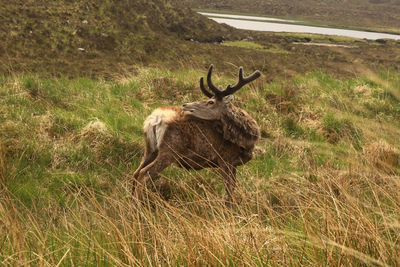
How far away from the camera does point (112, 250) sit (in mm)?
2426

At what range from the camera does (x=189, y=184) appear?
5.01 meters

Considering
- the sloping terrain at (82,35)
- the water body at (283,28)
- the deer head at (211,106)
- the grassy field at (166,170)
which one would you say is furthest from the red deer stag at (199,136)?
the water body at (283,28)

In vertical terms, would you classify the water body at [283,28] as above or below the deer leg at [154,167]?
below

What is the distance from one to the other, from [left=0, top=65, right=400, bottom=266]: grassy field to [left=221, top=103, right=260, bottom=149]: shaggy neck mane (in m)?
0.49

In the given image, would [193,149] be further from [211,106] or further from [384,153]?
[384,153]

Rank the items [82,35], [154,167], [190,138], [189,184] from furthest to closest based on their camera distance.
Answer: [82,35], [189,184], [190,138], [154,167]

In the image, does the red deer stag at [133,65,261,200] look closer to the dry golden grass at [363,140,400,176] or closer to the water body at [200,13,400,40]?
the dry golden grass at [363,140,400,176]

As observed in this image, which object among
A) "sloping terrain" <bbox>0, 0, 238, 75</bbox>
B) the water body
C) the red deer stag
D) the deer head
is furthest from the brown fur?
the water body

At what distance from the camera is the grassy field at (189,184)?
2.41 meters

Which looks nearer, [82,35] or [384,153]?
[384,153]

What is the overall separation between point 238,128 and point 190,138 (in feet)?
2.08

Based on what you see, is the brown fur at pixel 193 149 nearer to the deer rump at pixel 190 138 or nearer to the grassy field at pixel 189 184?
the deer rump at pixel 190 138

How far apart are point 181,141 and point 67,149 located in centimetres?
190

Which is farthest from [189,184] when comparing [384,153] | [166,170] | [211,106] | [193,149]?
[384,153]
